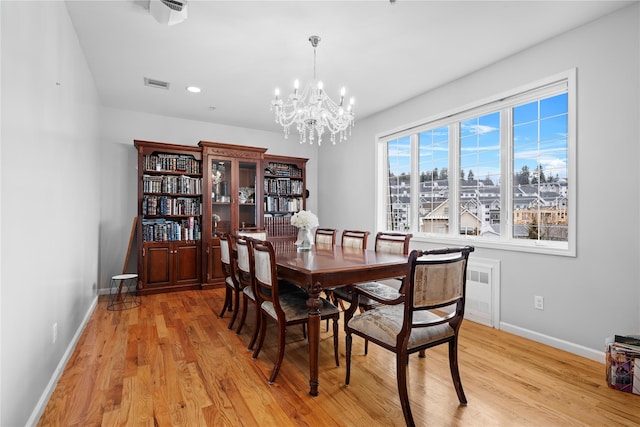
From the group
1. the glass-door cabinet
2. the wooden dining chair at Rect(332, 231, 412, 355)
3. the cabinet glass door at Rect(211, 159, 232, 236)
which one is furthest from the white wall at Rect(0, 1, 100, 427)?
the wooden dining chair at Rect(332, 231, 412, 355)

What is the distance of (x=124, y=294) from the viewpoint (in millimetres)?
4344

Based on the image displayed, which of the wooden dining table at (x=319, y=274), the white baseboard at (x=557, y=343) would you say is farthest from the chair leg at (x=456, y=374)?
the white baseboard at (x=557, y=343)

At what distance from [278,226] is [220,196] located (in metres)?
1.11

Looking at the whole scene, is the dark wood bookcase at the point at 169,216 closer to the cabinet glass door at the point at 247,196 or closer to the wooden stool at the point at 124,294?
the wooden stool at the point at 124,294

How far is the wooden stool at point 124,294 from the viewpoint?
3.78 meters

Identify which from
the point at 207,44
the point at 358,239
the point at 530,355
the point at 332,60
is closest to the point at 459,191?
the point at 358,239

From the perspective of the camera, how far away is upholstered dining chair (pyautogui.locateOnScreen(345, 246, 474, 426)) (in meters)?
1.66

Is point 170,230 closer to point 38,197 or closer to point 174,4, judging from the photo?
point 38,197

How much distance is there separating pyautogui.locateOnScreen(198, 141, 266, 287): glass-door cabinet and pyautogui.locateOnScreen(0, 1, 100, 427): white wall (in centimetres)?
177

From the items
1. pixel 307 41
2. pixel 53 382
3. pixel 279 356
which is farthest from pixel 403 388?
Result: pixel 307 41

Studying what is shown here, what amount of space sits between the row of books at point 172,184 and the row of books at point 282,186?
1115 millimetres

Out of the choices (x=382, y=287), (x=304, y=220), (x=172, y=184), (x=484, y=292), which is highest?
(x=172, y=184)

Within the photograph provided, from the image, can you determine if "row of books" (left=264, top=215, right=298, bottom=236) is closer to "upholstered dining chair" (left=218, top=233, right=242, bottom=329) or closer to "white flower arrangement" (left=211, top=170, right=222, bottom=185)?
"white flower arrangement" (left=211, top=170, right=222, bottom=185)

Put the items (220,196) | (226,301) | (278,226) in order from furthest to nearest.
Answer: (278,226) < (220,196) < (226,301)
